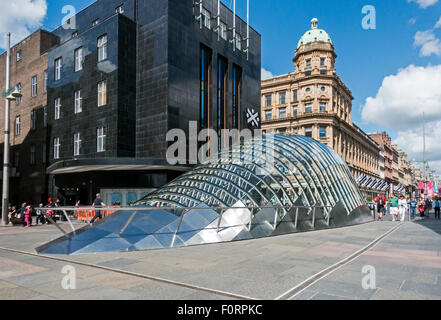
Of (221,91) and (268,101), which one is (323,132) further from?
(221,91)

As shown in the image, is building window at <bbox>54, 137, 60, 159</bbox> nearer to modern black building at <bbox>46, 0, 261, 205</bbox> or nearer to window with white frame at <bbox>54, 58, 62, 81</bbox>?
modern black building at <bbox>46, 0, 261, 205</bbox>

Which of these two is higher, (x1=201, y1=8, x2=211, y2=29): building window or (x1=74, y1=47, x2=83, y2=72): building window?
(x1=201, y1=8, x2=211, y2=29): building window

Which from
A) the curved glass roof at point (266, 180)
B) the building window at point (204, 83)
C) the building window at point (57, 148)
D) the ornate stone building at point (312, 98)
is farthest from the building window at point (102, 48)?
the ornate stone building at point (312, 98)

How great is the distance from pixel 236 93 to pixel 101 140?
1538cm

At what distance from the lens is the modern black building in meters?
27.3

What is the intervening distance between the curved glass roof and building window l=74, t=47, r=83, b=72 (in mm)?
19851

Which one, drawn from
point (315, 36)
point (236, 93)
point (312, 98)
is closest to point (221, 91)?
point (236, 93)

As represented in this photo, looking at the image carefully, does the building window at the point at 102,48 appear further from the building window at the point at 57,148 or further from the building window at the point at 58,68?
the building window at the point at 57,148

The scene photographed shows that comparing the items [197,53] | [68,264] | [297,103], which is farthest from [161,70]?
[297,103]

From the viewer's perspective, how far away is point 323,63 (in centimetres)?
7094

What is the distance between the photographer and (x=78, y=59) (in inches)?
1247

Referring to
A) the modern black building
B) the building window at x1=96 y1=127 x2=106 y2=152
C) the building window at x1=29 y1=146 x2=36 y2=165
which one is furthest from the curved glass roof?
the building window at x1=29 y1=146 x2=36 y2=165

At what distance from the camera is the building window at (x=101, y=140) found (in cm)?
2837

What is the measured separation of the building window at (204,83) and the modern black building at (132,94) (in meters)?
0.10
